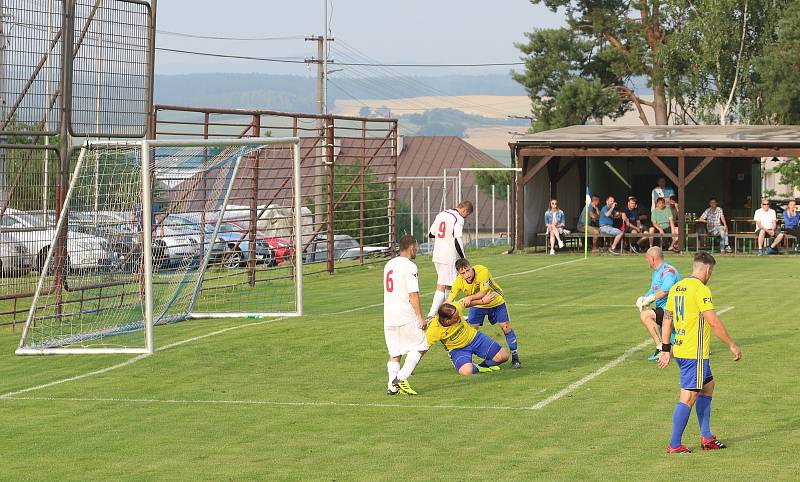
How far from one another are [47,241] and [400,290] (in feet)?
24.5

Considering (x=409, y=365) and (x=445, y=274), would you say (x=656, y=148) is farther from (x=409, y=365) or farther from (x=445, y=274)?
(x=409, y=365)

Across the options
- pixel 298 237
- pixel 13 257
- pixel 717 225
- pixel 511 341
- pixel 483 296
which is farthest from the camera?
pixel 717 225

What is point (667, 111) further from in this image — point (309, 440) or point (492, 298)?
point (309, 440)

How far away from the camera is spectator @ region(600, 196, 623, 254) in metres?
35.6

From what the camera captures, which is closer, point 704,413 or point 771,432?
point 704,413

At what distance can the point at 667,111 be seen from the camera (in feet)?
214

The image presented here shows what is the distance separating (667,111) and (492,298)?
51695mm

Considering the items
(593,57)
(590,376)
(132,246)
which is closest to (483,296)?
(590,376)

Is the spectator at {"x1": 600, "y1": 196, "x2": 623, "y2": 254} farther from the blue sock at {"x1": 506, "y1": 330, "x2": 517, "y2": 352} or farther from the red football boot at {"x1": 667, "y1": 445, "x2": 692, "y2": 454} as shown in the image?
the red football boot at {"x1": 667, "y1": 445, "x2": 692, "y2": 454}

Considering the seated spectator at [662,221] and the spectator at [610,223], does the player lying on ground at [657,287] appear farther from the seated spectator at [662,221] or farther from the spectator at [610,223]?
the seated spectator at [662,221]

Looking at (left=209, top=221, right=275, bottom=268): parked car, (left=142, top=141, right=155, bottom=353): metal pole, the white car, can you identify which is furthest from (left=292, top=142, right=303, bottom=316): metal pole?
(left=209, top=221, right=275, bottom=268): parked car

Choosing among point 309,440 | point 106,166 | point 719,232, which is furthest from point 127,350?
point 719,232

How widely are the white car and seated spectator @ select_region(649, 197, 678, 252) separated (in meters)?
20.3

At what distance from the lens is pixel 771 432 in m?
11.3
